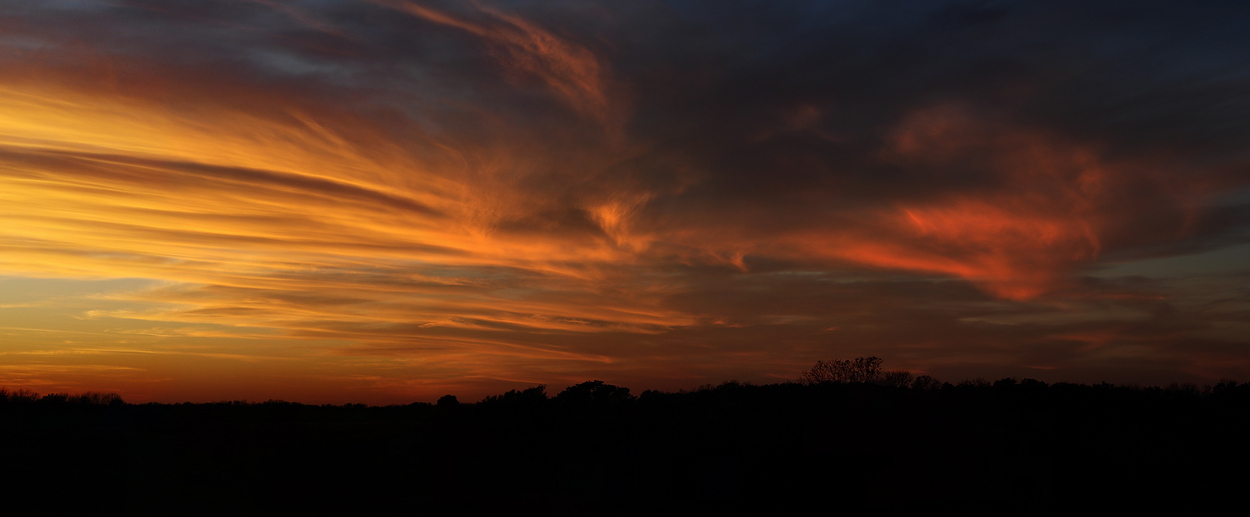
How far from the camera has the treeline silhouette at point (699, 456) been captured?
2072cm

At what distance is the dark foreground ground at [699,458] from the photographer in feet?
67.7

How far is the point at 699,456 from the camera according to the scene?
25109mm

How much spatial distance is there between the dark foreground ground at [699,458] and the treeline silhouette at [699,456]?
0.24 feet

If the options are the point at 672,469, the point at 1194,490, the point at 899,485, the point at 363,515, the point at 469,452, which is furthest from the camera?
the point at 469,452

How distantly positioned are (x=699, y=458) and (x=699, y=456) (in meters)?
0.13

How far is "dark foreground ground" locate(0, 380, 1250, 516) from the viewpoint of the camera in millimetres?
20641

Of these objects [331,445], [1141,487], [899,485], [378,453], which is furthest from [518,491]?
[1141,487]

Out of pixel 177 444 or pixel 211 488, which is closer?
pixel 211 488

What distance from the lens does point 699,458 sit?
2498cm

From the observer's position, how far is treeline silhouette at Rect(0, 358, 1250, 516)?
2072 cm

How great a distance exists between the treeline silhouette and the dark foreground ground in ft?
0.24

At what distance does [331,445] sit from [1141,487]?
28.3 meters

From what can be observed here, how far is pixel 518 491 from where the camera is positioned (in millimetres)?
26078

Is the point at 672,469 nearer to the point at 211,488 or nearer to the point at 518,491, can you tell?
the point at 518,491
